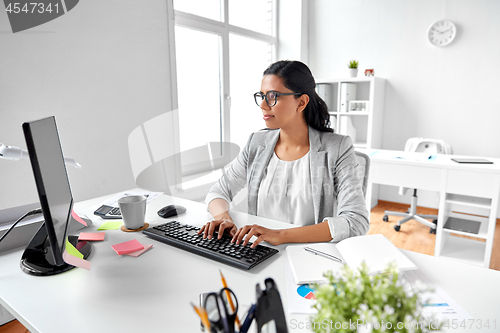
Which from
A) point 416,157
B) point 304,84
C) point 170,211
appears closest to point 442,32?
point 416,157

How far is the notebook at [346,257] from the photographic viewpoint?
815 millimetres

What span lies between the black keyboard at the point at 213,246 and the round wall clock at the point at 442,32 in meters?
3.62

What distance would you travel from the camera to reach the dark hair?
1397mm

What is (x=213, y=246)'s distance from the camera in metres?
0.98

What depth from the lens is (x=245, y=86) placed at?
3734 mm

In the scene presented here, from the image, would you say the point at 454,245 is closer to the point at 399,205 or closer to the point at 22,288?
the point at 399,205

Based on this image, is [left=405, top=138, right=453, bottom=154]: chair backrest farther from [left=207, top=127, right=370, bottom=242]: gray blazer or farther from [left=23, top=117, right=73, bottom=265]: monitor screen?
[left=23, top=117, right=73, bottom=265]: monitor screen

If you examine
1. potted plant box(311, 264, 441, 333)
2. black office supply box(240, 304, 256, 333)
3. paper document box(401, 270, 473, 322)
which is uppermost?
potted plant box(311, 264, 441, 333)

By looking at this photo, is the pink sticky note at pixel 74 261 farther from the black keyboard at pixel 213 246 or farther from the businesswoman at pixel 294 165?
the businesswoman at pixel 294 165

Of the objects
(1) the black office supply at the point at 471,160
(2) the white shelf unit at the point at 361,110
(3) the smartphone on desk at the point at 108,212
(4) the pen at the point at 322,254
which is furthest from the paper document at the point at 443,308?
(2) the white shelf unit at the point at 361,110

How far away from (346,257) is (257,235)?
276 mm

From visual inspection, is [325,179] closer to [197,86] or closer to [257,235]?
[257,235]

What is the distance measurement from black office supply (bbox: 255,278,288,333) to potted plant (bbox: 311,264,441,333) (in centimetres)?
9

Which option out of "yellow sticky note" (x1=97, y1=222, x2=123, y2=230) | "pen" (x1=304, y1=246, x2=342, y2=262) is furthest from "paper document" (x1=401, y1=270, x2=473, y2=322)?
"yellow sticky note" (x1=97, y1=222, x2=123, y2=230)
